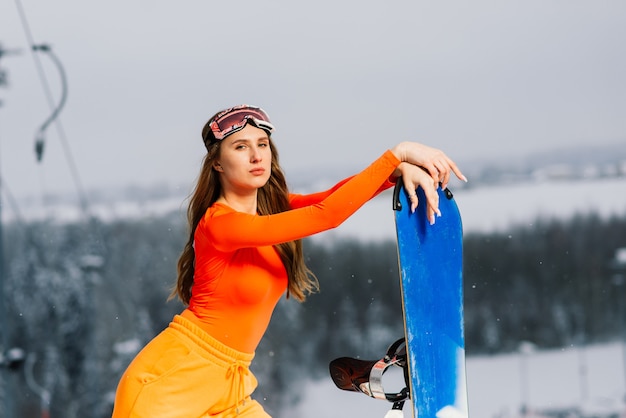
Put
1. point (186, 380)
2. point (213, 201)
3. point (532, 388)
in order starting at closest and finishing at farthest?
point (186, 380), point (213, 201), point (532, 388)

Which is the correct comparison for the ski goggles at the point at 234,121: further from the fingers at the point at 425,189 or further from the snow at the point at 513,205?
the snow at the point at 513,205

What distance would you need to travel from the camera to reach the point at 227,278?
2.08m

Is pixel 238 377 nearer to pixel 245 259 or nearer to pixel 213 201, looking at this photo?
pixel 245 259

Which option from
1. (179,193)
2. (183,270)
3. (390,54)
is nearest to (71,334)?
(179,193)

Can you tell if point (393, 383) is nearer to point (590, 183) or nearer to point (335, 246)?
point (335, 246)

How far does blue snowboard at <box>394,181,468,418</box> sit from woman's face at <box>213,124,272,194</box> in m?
0.33

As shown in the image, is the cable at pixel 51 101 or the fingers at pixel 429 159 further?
the cable at pixel 51 101

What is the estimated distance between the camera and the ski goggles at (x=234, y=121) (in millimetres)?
2098

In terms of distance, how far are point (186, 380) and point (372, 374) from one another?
1.38ft

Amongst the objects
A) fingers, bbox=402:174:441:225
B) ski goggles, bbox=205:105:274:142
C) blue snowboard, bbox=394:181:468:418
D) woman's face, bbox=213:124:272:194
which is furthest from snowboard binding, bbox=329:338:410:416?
ski goggles, bbox=205:105:274:142

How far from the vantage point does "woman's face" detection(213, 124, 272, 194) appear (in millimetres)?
2082

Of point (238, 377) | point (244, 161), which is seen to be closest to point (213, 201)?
point (244, 161)

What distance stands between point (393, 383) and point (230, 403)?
3730 mm

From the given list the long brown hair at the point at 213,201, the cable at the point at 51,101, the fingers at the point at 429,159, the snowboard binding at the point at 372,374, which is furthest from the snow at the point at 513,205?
the fingers at the point at 429,159
